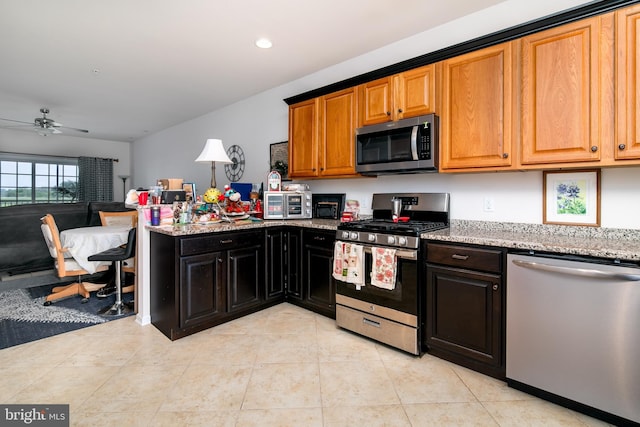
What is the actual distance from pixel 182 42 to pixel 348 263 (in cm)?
263

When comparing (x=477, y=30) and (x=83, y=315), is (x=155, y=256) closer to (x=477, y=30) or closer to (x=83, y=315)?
(x=83, y=315)

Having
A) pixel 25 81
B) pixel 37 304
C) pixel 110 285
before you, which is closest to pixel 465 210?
pixel 110 285

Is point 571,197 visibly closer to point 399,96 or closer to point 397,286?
point 397,286

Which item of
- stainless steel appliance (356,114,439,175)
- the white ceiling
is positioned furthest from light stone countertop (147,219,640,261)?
the white ceiling

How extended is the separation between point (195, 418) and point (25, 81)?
4.91m

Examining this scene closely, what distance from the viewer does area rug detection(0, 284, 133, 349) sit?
2668 mm

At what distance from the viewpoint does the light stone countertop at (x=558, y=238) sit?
1.62 m

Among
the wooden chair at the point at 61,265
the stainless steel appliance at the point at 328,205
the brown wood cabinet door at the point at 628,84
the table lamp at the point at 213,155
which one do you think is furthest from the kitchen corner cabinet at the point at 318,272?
the wooden chair at the point at 61,265

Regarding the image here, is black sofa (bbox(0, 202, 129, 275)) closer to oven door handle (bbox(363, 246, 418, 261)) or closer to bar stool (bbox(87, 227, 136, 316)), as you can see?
bar stool (bbox(87, 227, 136, 316))

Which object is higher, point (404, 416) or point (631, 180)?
point (631, 180)

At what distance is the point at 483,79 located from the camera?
7.34ft

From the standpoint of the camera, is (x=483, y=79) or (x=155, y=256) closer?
(x=483, y=79)

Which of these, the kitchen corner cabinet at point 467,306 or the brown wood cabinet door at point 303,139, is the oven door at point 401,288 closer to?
the kitchen corner cabinet at point 467,306

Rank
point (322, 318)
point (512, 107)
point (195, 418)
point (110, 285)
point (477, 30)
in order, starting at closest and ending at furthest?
1. point (195, 418)
2. point (512, 107)
3. point (477, 30)
4. point (322, 318)
5. point (110, 285)
